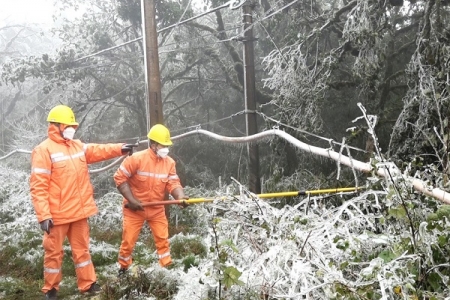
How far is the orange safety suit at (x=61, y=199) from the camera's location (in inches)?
172

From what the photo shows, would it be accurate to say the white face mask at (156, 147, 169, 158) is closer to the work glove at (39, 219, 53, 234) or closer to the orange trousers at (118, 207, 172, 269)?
the orange trousers at (118, 207, 172, 269)

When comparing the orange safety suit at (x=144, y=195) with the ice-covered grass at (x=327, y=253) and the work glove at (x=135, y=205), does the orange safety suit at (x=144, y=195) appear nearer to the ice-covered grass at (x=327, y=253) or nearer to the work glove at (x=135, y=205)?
the work glove at (x=135, y=205)

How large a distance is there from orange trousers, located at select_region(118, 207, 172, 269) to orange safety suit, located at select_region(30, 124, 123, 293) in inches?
20.1

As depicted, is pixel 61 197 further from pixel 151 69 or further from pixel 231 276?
pixel 151 69

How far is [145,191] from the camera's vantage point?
5.22m

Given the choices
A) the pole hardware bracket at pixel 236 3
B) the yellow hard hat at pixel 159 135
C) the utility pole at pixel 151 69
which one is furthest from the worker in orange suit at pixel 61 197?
the pole hardware bracket at pixel 236 3

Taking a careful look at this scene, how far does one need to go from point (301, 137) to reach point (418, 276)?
6126 mm

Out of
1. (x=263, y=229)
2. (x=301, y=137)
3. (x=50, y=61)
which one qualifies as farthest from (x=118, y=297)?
(x=50, y=61)

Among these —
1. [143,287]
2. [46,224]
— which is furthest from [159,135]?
[143,287]

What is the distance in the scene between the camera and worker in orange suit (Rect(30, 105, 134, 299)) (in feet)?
14.3

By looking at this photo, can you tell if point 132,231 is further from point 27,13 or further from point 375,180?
point 27,13

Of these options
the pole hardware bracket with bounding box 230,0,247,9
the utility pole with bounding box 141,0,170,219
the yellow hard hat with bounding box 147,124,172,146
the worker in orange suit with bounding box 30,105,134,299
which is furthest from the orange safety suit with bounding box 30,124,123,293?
the pole hardware bracket with bounding box 230,0,247,9

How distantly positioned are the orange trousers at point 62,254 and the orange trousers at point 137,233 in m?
0.53

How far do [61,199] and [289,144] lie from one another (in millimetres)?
5396
